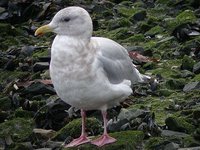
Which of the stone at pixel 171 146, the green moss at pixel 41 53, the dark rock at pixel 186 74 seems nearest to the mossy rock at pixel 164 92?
the dark rock at pixel 186 74

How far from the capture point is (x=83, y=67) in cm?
738

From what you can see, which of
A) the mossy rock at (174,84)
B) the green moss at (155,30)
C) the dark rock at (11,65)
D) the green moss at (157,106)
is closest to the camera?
the green moss at (157,106)

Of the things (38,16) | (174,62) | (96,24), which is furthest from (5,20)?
(174,62)

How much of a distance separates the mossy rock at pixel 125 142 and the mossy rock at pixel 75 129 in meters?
0.55

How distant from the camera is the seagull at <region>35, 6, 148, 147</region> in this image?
7.35m

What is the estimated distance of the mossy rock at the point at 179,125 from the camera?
26.7 feet

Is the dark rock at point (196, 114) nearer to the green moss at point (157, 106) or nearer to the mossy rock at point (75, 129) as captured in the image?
the green moss at point (157, 106)

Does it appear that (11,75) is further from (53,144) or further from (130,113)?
(53,144)

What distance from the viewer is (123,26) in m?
13.7

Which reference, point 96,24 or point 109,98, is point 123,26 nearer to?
point 96,24

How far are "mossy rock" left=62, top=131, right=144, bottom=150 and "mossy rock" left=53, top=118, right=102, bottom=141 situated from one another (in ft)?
1.79

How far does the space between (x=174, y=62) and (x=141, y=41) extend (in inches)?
59.0

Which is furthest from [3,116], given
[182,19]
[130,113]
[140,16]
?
[140,16]

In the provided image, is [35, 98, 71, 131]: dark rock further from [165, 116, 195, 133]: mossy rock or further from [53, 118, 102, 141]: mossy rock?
[165, 116, 195, 133]: mossy rock
